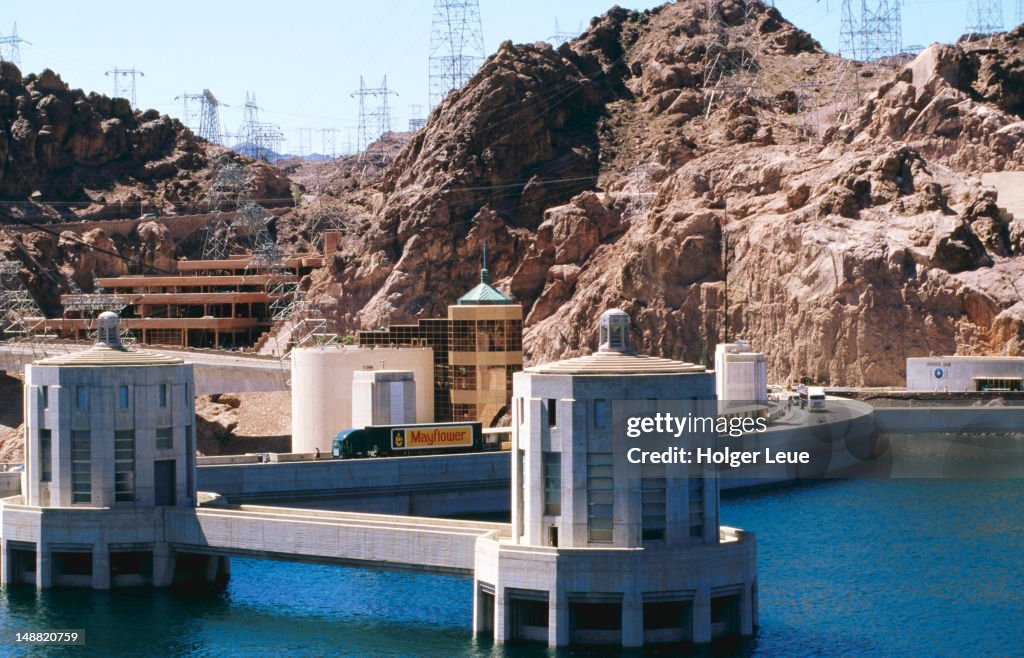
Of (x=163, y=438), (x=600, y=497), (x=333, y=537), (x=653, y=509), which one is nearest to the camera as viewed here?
(x=600, y=497)

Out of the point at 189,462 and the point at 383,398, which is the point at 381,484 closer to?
the point at 383,398

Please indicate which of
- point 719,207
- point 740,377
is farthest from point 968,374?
point 719,207

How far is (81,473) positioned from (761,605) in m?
25.8

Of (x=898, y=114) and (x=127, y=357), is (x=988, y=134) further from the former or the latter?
(x=127, y=357)

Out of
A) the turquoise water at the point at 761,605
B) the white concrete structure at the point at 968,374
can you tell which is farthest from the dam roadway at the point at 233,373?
the turquoise water at the point at 761,605

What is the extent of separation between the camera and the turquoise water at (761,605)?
189 feet

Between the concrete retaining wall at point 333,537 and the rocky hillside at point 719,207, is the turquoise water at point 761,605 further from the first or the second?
Result: the rocky hillside at point 719,207

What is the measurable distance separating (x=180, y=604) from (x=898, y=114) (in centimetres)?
11003

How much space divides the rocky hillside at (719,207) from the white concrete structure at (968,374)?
3.29 metres

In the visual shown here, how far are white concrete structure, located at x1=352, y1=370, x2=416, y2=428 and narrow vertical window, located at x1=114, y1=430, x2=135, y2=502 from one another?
26051mm

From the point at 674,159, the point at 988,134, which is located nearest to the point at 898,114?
the point at 988,134

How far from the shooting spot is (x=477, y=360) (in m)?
103

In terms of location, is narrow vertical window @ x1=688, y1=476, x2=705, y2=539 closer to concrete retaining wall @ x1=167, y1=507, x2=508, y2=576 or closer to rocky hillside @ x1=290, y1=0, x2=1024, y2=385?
concrete retaining wall @ x1=167, y1=507, x2=508, y2=576

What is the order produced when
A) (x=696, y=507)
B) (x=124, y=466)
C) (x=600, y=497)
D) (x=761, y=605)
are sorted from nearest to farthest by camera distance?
(x=600, y=497)
(x=696, y=507)
(x=761, y=605)
(x=124, y=466)
